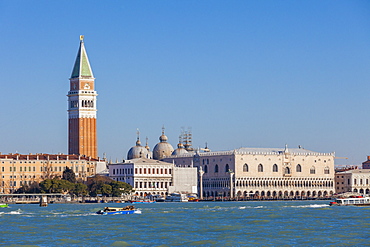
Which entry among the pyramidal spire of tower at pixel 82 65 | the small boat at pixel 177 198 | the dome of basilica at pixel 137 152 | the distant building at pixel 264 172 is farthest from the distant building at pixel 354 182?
the pyramidal spire of tower at pixel 82 65

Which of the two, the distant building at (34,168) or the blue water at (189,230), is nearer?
the blue water at (189,230)

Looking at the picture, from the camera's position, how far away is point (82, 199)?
124438 mm

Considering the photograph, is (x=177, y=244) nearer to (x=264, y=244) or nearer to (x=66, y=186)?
(x=264, y=244)

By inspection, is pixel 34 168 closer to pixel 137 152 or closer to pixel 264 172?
pixel 137 152

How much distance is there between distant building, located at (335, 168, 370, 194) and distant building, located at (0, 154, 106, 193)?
42191 millimetres

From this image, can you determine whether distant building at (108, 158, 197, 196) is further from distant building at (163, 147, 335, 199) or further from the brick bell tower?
the brick bell tower

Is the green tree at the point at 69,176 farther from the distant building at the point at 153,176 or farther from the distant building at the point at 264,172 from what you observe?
the distant building at the point at 264,172

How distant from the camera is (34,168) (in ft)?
461

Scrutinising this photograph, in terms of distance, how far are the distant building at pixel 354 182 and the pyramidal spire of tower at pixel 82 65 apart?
44376 millimetres

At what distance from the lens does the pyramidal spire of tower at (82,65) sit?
5955 inches

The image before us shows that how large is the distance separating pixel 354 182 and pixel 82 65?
157 feet

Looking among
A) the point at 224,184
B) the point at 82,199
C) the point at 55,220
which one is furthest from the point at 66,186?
the point at 55,220

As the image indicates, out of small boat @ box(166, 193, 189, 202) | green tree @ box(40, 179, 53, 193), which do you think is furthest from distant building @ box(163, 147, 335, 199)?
green tree @ box(40, 179, 53, 193)

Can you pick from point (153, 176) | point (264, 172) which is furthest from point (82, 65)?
point (264, 172)
